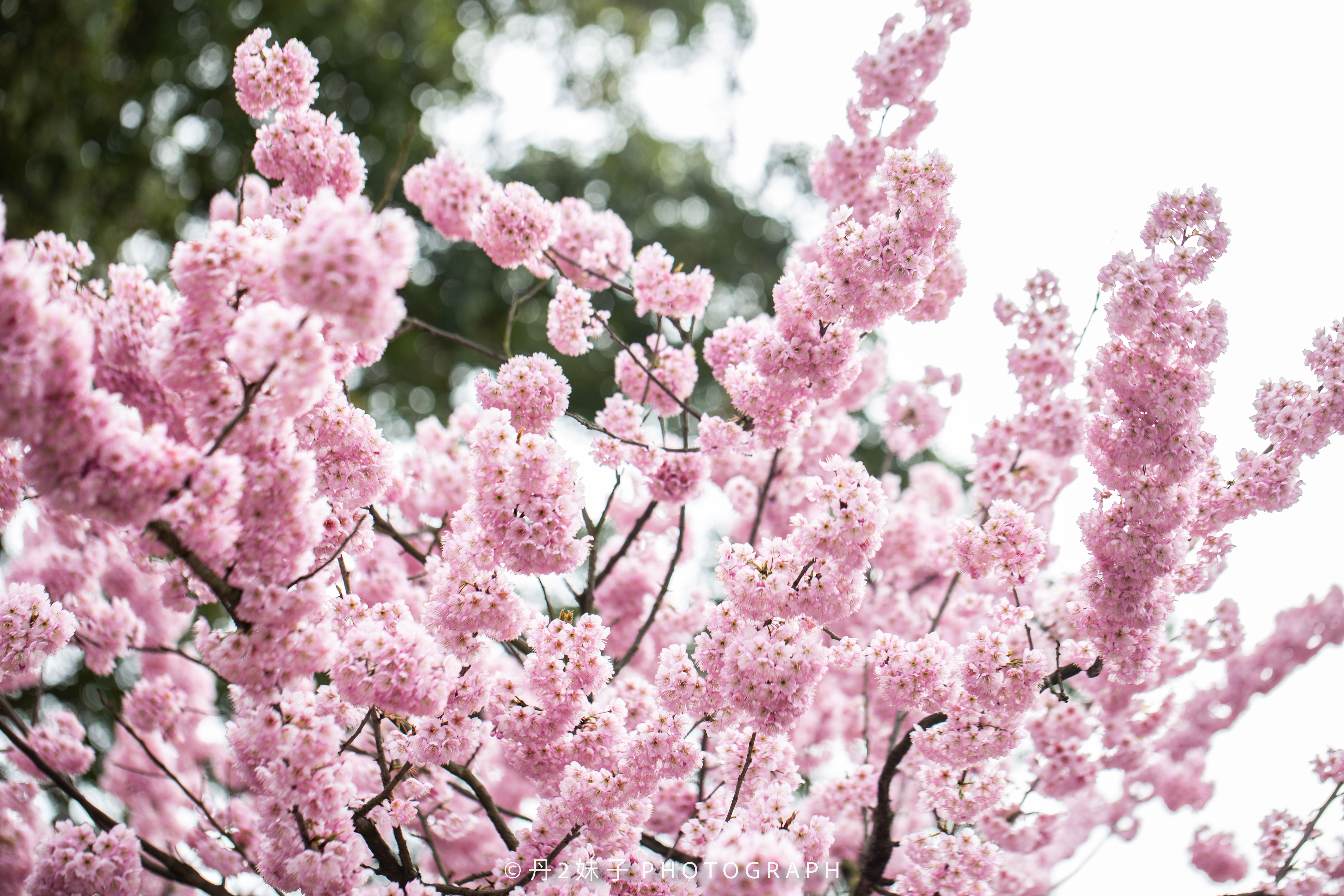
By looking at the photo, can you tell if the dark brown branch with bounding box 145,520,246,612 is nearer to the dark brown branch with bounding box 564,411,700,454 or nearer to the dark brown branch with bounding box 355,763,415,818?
the dark brown branch with bounding box 355,763,415,818

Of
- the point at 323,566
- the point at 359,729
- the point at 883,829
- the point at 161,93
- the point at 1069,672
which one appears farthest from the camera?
the point at 161,93

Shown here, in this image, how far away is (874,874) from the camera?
2.69 meters

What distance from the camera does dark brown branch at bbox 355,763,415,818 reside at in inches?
83.7

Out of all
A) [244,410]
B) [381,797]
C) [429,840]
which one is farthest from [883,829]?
[244,410]

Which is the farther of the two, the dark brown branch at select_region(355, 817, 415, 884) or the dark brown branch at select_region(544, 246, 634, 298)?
the dark brown branch at select_region(544, 246, 634, 298)

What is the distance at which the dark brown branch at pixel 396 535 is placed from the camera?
2773 mm

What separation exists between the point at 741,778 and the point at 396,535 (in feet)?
4.48

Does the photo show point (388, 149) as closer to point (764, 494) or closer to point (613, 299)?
point (613, 299)

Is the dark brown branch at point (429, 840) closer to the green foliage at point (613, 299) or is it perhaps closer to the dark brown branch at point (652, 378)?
the dark brown branch at point (652, 378)

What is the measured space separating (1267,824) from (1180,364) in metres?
2.03

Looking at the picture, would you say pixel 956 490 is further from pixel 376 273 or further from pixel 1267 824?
pixel 376 273

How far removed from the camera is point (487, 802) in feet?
8.43

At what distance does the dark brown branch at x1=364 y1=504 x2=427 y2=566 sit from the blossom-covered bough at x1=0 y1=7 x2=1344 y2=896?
0.14ft

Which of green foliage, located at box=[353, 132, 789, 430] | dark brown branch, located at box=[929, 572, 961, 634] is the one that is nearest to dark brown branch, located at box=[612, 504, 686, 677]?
dark brown branch, located at box=[929, 572, 961, 634]
